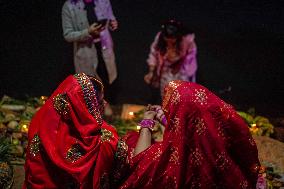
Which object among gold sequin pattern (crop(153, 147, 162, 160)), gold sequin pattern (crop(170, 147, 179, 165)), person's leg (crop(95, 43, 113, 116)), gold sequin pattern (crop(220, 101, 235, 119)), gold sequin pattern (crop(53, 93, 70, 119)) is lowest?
person's leg (crop(95, 43, 113, 116))

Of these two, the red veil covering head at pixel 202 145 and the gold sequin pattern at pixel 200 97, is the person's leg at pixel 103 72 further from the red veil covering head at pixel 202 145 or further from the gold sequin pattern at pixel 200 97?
the gold sequin pattern at pixel 200 97

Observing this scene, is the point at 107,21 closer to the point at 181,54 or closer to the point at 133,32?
the point at 133,32

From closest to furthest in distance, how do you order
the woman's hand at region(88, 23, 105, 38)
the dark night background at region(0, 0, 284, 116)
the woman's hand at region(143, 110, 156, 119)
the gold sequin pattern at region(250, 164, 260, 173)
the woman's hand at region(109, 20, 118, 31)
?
1. the gold sequin pattern at region(250, 164, 260, 173)
2. the woman's hand at region(143, 110, 156, 119)
3. the woman's hand at region(88, 23, 105, 38)
4. the woman's hand at region(109, 20, 118, 31)
5. the dark night background at region(0, 0, 284, 116)

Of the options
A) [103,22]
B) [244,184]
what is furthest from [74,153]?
[103,22]

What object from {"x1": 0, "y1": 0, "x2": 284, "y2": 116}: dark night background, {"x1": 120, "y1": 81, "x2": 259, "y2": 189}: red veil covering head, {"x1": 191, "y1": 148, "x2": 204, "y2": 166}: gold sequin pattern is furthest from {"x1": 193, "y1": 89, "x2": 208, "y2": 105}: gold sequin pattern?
{"x1": 0, "y1": 0, "x2": 284, "y2": 116}: dark night background

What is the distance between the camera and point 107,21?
7.77 m

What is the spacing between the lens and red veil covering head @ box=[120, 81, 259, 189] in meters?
3.35

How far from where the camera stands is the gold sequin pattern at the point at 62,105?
3385 millimetres

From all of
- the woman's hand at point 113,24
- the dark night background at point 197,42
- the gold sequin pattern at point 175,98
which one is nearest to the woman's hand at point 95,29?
the woman's hand at point 113,24

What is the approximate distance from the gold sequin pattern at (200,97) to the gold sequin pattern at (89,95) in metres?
0.86

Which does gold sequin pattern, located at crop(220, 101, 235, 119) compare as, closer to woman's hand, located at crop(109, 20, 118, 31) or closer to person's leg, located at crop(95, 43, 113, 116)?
woman's hand, located at crop(109, 20, 118, 31)

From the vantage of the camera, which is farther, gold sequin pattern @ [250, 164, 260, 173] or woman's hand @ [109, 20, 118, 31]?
woman's hand @ [109, 20, 118, 31]

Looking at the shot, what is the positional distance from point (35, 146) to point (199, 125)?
1.45 metres

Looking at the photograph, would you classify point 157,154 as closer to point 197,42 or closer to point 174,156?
point 174,156
